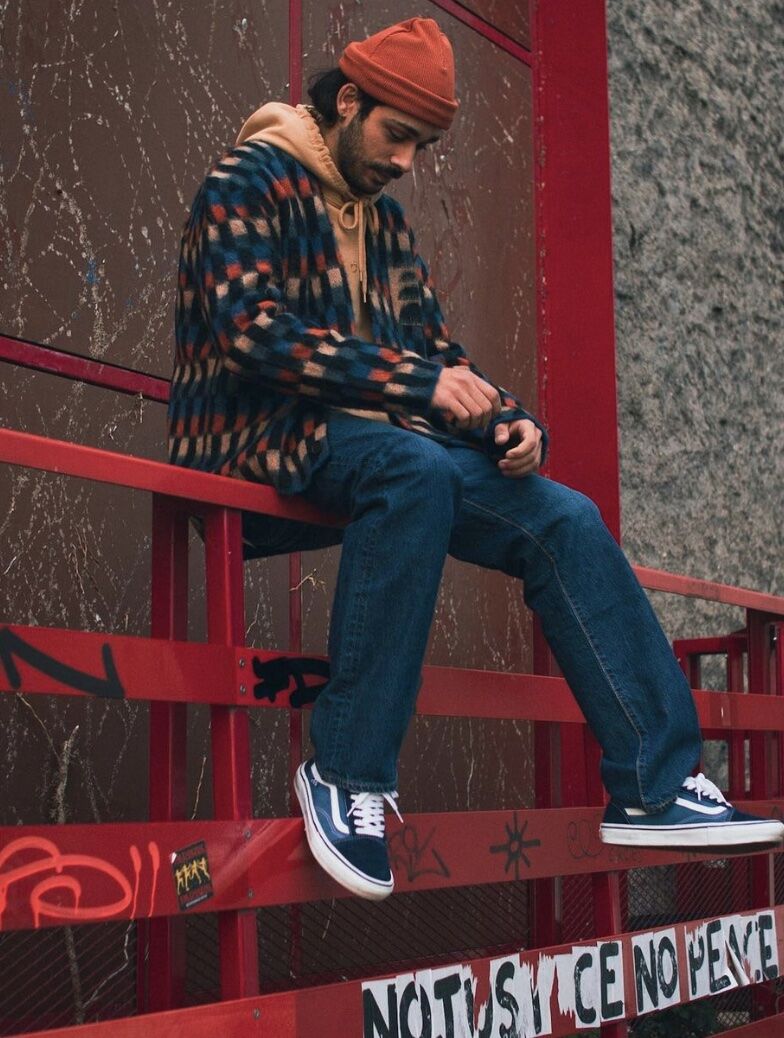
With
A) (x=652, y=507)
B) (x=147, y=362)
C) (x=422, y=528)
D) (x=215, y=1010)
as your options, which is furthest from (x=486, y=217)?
(x=215, y=1010)

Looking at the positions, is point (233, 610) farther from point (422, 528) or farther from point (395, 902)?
point (395, 902)

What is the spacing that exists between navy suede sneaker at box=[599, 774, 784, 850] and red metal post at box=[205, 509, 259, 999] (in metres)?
0.75

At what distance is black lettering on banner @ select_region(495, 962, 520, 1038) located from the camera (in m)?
2.79

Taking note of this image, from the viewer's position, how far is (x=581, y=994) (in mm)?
3053

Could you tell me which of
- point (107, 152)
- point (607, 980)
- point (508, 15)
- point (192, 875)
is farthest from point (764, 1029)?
point (508, 15)

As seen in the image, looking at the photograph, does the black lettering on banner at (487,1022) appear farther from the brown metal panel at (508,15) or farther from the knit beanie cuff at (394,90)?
the brown metal panel at (508,15)

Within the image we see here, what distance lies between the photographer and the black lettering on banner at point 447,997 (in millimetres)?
2652

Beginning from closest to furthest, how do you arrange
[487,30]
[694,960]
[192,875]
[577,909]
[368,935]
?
[192,875] < [694,960] < [577,909] < [368,935] < [487,30]

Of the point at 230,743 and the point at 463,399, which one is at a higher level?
the point at 463,399

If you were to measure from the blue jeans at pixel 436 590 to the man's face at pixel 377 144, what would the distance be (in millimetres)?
531

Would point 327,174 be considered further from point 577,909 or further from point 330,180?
point 577,909

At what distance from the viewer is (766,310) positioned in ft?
20.9

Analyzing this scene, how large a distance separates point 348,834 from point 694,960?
1.38 m

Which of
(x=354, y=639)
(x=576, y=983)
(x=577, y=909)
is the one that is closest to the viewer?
(x=354, y=639)
